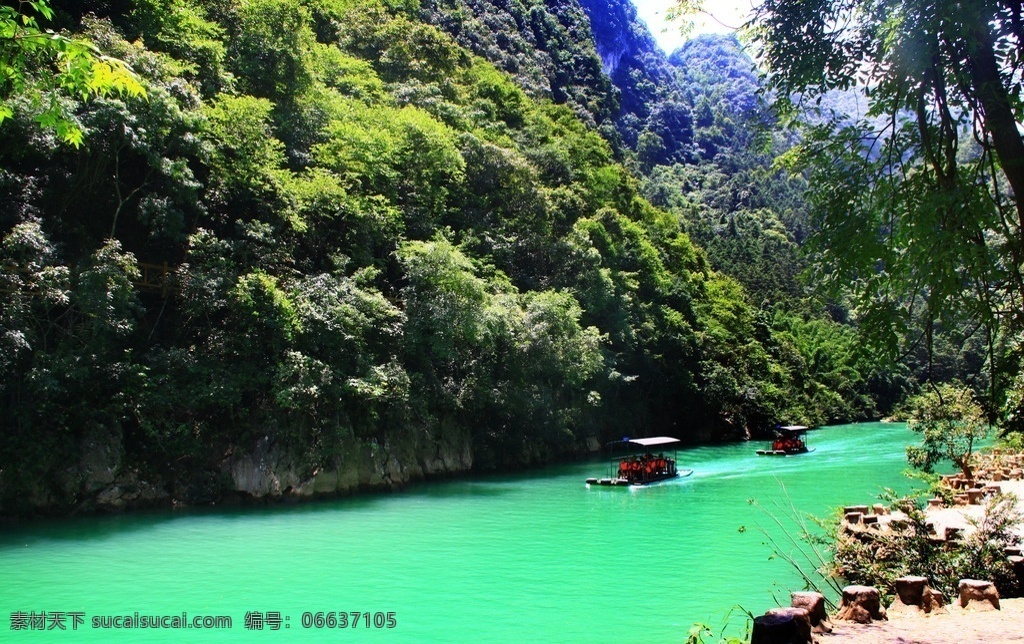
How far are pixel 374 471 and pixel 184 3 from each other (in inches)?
589

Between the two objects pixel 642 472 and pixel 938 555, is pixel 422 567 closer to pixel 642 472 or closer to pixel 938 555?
pixel 938 555

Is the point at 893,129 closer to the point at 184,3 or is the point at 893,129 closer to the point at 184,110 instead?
the point at 184,110

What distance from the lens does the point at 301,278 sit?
2125 cm

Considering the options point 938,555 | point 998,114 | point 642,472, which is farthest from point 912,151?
point 642,472

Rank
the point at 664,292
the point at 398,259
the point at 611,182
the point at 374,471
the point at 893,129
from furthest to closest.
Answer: the point at 611,182 < the point at 664,292 < the point at 398,259 < the point at 374,471 < the point at 893,129

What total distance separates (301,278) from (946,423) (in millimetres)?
18401

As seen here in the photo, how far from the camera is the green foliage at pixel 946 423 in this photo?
19.7m

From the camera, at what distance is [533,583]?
11.4m

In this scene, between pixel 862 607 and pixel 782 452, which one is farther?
pixel 782 452

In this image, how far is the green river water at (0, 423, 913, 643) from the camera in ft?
31.1

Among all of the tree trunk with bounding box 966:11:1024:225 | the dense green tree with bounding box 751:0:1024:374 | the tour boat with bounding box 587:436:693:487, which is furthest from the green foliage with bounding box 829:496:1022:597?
the tour boat with bounding box 587:436:693:487

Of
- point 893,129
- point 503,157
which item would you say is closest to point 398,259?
point 503,157

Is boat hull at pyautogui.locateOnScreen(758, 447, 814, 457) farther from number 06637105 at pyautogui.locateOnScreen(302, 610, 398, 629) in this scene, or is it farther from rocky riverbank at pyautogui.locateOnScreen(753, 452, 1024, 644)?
number 06637105 at pyautogui.locateOnScreen(302, 610, 398, 629)

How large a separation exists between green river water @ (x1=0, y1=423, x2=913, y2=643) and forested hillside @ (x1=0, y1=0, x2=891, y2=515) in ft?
7.45
